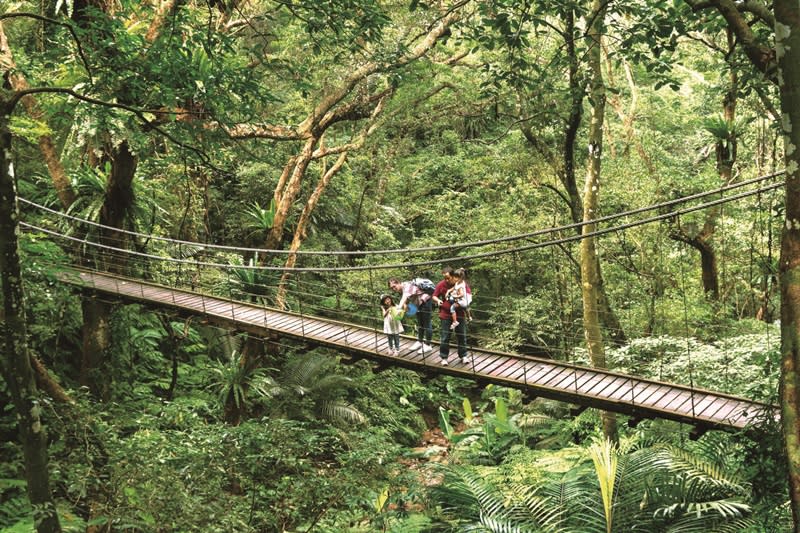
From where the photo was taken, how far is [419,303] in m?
4.63

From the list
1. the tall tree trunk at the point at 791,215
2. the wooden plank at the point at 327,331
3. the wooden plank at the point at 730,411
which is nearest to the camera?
the tall tree trunk at the point at 791,215

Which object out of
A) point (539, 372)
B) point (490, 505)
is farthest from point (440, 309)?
point (490, 505)

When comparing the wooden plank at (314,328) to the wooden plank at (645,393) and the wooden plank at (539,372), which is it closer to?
the wooden plank at (539,372)

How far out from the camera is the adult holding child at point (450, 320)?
4414mm

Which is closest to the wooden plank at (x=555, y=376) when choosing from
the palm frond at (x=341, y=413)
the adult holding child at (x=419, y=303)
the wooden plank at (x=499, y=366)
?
the wooden plank at (x=499, y=366)

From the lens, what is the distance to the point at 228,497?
362 cm

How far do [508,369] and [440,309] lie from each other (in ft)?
2.06

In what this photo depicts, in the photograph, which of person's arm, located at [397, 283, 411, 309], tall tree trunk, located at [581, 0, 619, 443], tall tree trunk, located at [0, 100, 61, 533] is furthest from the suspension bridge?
tall tree trunk, located at [0, 100, 61, 533]

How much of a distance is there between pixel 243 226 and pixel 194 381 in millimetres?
2582

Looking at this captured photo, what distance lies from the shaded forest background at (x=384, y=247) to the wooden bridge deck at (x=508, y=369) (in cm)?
18

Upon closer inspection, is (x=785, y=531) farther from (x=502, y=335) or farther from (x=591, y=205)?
(x=502, y=335)

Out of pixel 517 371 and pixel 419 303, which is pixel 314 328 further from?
pixel 517 371

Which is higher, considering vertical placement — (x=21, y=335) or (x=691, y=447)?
(x=21, y=335)

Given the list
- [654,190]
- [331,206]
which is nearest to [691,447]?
[654,190]
